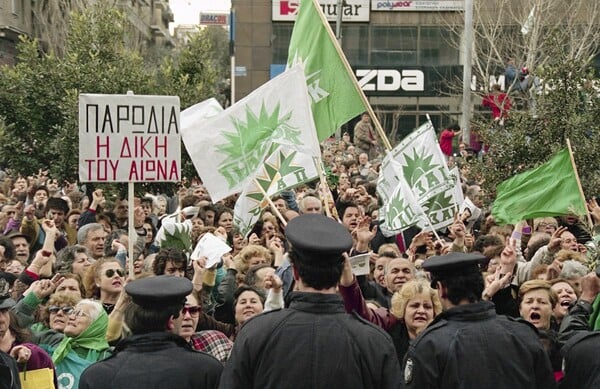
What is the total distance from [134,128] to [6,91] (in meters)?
7.03

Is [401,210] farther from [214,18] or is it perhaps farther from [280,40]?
[214,18]

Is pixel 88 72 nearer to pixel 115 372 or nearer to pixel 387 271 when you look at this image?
pixel 387 271

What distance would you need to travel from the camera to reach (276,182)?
975 centimetres

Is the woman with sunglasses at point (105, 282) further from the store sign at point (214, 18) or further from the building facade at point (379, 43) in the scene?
the store sign at point (214, 18)

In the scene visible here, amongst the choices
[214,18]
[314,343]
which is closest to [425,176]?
[314,343]

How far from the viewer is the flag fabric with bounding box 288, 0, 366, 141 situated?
30.5ft

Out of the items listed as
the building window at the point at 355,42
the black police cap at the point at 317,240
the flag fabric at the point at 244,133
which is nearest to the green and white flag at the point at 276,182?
the flag fabric at the point at 244,133

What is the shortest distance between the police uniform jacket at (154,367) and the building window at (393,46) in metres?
43.6

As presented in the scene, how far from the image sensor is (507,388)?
4668 mm

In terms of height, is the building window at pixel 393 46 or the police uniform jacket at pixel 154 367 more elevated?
the building window at pixel 393 46

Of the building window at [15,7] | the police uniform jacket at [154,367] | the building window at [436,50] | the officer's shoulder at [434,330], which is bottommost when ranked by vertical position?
the police uniform jacket at [154,367]

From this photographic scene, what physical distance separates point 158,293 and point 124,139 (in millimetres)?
4283

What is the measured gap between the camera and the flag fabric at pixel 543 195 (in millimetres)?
9969

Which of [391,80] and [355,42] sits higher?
[355,42]
